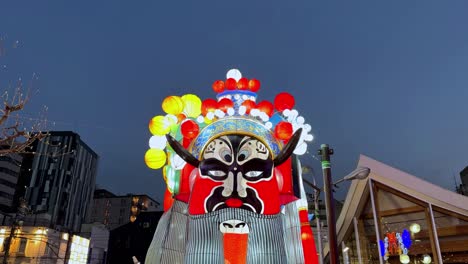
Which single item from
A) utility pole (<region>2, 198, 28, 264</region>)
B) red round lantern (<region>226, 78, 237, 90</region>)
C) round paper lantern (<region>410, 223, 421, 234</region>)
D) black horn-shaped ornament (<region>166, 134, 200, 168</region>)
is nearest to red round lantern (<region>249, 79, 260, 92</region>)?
red round lantern (<region>226, 78, 237, 90</region>)

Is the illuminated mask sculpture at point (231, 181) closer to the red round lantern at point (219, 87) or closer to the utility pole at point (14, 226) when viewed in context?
the red round lantern at point (219, 87)

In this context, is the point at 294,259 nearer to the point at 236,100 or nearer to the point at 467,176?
the point at 236,100

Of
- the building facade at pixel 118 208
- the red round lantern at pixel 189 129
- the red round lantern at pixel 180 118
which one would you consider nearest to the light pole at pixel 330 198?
the red round lantern at pixel 189 129

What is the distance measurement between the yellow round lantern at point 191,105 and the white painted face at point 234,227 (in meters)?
3.05

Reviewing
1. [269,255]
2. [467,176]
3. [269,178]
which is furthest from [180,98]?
[467,176]

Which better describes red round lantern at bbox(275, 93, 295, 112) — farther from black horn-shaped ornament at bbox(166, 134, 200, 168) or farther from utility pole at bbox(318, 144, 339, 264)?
black horn-shaped ornament at bbox(166, 134, 200, 168)

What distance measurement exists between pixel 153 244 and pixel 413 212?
440 inches

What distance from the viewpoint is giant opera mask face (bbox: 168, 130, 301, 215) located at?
25.1 ft

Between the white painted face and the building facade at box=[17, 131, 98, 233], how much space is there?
173ft

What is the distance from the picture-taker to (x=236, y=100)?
9.39m

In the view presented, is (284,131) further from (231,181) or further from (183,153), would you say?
(183,153)

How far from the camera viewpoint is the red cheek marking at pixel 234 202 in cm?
753

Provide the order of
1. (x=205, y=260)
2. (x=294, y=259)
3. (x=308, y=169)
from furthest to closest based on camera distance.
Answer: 1. (x=308, y=169)
2. (x=294, y=259)
3. (x=205, y=260)

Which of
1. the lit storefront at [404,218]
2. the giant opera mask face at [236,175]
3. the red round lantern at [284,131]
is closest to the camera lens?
the giant opera mask face at [236,175]
